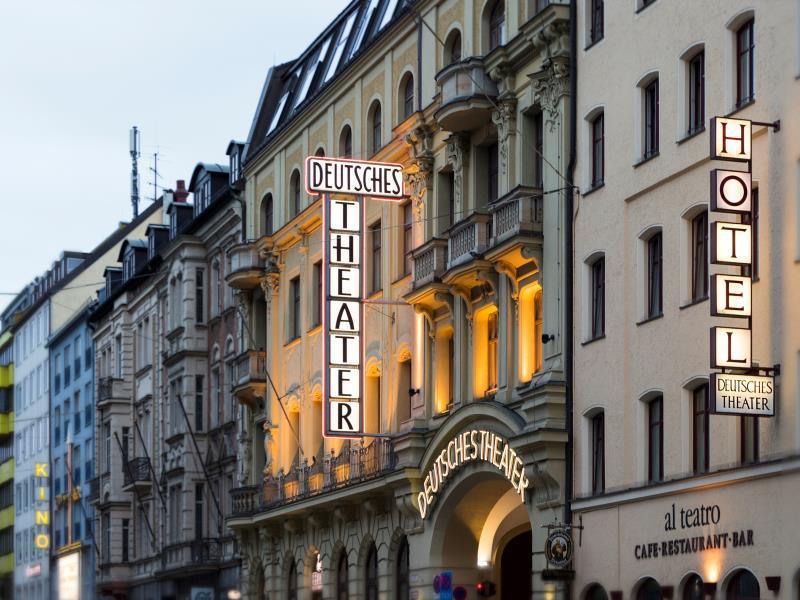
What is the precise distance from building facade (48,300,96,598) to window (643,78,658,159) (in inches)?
2046

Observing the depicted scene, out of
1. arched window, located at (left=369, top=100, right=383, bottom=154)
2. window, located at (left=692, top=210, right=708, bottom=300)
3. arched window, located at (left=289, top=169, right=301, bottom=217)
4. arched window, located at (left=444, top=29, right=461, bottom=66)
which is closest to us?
window, located at (left=692, top=210, right=708, bottom=300)

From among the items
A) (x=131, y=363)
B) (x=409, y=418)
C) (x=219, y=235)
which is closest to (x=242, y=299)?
(x=219, y=235)

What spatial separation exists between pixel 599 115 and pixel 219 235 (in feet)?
100.0

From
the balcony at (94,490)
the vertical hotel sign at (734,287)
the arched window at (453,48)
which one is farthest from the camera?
the balcony at (94,490)

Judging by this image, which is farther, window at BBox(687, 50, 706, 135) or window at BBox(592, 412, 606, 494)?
window at BBox(592, 412, 606, 494)

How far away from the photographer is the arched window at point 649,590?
33.4 m

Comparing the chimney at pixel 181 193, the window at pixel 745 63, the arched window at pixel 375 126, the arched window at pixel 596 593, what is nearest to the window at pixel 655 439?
the arched window at pixel 596 593

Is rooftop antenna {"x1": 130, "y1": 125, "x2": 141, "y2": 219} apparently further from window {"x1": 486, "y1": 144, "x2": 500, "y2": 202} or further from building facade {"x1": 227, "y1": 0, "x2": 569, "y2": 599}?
window {"x1": 486, "y1": 144, "x2": 500, "y2": 202}

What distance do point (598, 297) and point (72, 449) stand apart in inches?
2278

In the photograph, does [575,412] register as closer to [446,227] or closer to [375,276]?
[446,227]

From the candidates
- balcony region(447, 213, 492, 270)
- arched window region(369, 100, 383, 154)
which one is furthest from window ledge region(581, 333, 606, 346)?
arched window region(369, 100, 383, 154)

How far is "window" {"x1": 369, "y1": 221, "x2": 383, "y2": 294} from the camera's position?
49.2m

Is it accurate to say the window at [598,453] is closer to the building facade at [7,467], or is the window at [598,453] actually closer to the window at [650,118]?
the window at [650,118]

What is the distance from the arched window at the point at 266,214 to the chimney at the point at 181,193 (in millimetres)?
31661
